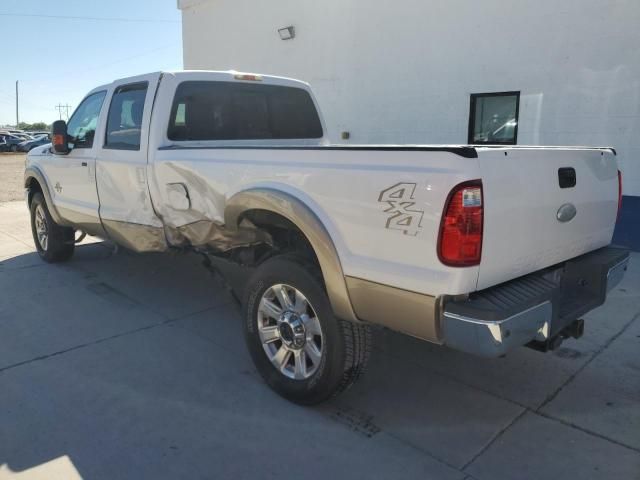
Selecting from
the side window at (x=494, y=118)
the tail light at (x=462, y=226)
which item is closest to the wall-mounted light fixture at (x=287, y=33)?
the side window at (x=494, y=118)

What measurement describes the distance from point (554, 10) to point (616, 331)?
4779 mm

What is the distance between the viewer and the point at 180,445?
294 cm

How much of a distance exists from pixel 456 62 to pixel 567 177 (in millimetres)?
5992

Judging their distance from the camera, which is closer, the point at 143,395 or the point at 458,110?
the point at 143,395

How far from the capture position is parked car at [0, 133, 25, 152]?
124 feet

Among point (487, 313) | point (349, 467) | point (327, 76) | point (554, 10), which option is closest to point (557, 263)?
point (487, 313)

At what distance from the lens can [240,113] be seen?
4.77 metres

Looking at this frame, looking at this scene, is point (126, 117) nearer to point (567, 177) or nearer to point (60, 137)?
point (60, 137)

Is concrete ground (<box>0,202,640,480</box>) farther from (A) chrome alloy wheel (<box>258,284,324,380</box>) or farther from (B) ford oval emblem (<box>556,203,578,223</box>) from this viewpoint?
(B) ford oval emblem (<box>556,203,578,223</box>)

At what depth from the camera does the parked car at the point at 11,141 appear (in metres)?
37.7

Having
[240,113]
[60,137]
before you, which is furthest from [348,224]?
[60,137]

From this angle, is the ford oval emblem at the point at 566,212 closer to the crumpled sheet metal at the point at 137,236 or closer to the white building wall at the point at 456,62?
the crumpled sheet metal at the point at 137,236

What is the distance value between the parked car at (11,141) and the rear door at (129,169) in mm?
38239

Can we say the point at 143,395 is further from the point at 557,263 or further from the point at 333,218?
the point at 557,263
